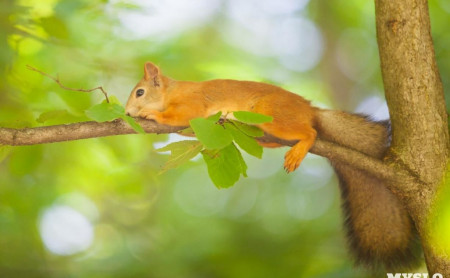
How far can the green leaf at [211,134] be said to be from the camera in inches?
51.2

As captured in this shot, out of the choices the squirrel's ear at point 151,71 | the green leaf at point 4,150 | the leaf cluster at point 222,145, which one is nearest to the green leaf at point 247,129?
the leaf cluster at point 222,145

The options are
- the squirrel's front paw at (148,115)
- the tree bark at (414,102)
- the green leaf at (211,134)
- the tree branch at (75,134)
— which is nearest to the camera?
the green leaf at (211,134)

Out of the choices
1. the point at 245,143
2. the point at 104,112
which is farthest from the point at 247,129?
the point at 104,112

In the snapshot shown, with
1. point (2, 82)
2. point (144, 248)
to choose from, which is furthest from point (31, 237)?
point (2, 82)

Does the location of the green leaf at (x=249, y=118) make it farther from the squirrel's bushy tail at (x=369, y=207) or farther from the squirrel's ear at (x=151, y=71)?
the squirrel's ear at (x=151, y=71)

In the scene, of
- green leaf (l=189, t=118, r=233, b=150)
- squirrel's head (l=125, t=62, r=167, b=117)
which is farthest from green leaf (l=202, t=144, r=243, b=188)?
squirrel's head (l=125, t=62, r=167, b=117)

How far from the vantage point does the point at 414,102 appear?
6.26ft

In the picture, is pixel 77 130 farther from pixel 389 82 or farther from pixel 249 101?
pixel 389 82

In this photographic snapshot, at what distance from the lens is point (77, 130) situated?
1701 millimetres

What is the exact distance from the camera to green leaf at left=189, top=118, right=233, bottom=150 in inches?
51.2

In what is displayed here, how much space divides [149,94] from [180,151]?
818mm

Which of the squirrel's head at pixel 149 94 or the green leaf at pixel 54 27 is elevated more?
the green leaf at pixel 54 27

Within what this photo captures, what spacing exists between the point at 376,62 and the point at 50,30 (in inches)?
126

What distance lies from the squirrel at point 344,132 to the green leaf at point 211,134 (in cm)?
66
